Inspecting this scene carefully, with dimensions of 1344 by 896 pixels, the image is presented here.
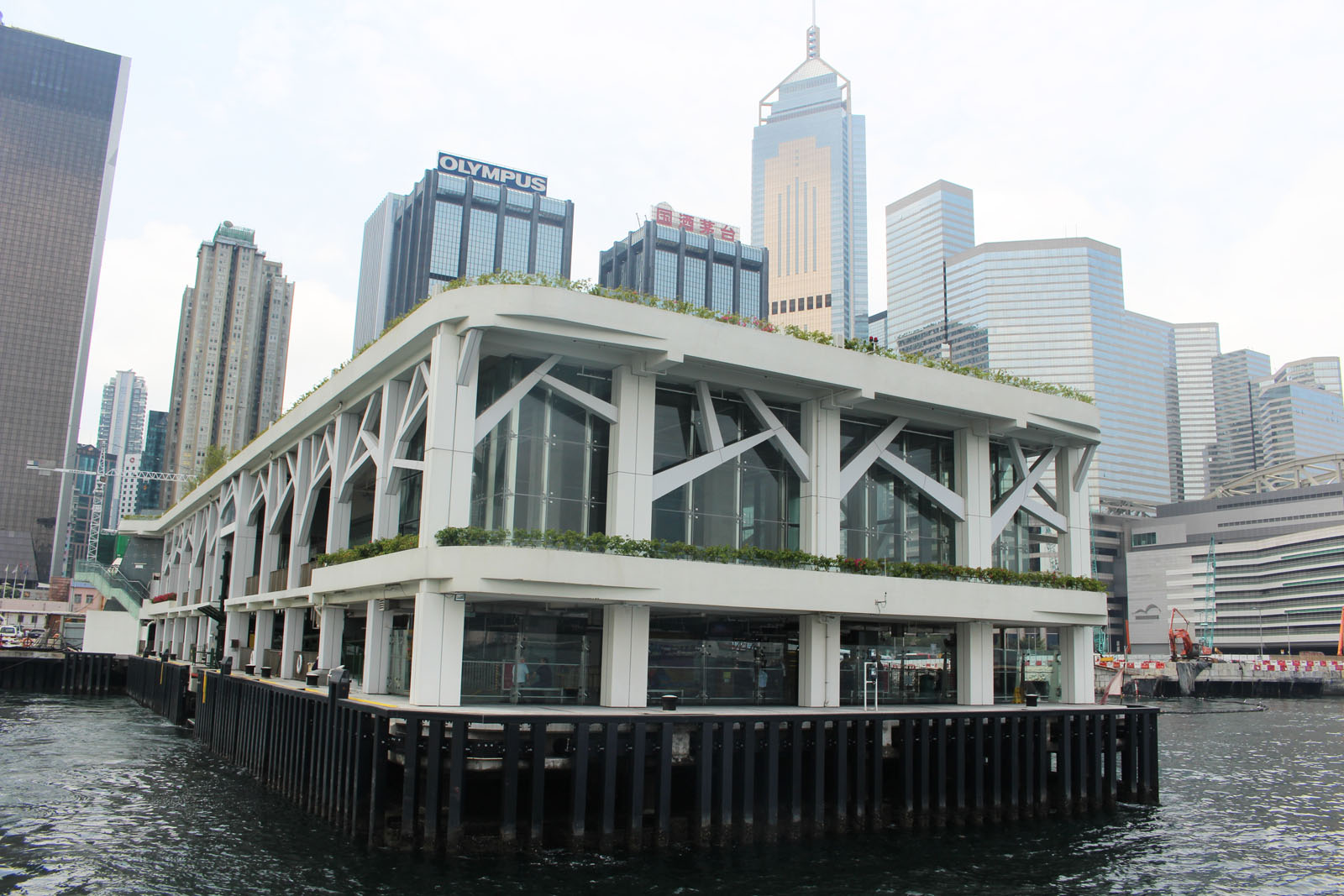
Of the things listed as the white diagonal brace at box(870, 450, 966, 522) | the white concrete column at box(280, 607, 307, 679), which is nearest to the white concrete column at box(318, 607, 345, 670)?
the white concrete column at box(280, 607, 307, 679)

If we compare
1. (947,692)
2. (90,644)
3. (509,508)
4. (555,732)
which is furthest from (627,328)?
(90,644)

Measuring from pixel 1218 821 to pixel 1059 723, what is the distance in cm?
517

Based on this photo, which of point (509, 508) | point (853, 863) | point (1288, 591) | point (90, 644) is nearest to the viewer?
point (853, 863)

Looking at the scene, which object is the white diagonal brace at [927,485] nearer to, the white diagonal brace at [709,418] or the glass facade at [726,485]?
the glass facade at [726,485]

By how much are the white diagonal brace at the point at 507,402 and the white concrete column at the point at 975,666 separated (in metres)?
17.1

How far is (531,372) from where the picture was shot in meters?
28.8

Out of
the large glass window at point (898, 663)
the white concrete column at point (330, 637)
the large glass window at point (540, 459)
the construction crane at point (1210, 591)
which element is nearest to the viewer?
the large glass window at point (540, 459)

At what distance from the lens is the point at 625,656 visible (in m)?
28.4

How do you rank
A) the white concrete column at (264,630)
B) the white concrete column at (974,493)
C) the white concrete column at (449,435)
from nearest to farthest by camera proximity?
the white concrete column at (449,435), the white concrete column at (974,493), the white concrete column at (264,630)

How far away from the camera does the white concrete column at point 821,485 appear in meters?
32.3

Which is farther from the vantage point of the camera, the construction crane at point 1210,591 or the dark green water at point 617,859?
the construction crane at point 1210,591

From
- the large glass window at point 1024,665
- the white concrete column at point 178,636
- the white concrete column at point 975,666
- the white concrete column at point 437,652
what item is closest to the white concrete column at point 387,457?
the white concrete column at point 437,652

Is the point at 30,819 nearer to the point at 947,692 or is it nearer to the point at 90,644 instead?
the point at 947,692

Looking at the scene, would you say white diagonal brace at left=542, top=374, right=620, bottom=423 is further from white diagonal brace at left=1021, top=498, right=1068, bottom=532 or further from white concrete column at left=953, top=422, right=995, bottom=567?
white diagonal brace at left=1021, top=498, right=1068, bottom=532
